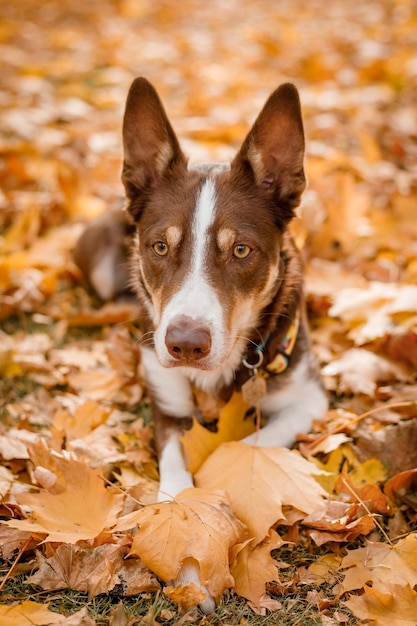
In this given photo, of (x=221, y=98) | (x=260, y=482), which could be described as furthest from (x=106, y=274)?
(x=221, y=98)

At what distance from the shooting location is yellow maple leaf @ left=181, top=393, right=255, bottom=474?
3.05 metres

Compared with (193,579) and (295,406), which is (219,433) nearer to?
(295,406)

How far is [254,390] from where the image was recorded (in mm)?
3246

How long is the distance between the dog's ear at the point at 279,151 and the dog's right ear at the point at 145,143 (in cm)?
36

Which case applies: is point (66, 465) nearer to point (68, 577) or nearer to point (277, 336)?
point (68, 577)

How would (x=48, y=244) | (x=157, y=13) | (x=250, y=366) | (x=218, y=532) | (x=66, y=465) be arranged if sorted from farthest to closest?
1. (x=157, y=13)
2. (x=48, y=244)
3. (x=250, y=366)
4. (x=66, y=465)
5. (x=218, y=532)

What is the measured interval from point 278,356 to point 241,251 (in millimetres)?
670

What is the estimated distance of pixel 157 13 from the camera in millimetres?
13031

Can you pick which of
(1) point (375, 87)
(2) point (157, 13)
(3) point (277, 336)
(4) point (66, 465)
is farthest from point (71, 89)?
(4) point (66, 465)

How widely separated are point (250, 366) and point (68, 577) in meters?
1.35

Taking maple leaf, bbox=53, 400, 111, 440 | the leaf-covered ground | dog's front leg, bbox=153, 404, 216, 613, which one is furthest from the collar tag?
maple leaf, bbox=53, 400, 111, 440

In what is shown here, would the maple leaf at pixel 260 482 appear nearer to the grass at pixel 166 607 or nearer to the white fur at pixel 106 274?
the grass at pixel 166 607

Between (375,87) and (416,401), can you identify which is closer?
(416,401)

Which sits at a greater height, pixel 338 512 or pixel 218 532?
pixel 218 532
